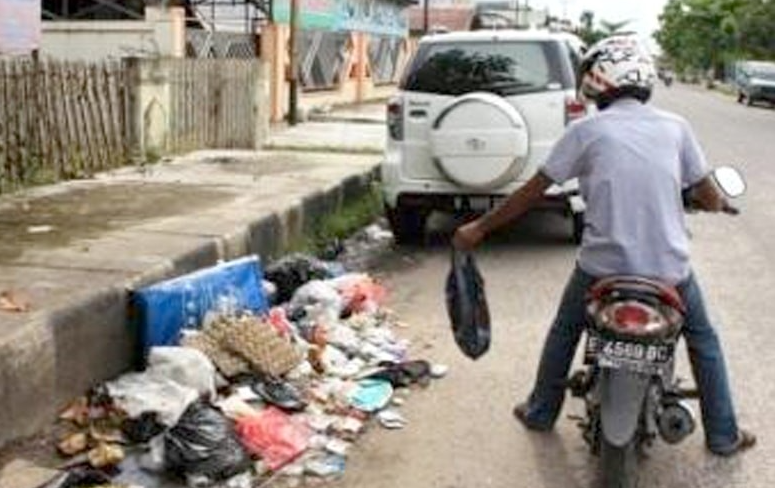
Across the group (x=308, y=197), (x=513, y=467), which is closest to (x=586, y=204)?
(x=513, y=467)

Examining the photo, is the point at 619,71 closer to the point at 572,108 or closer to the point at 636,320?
the point at 636,320

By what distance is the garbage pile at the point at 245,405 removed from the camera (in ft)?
16.7

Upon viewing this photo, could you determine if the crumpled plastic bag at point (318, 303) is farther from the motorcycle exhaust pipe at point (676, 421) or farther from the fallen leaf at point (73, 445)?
the motorcycle exhaust pipe at point (676, 421)

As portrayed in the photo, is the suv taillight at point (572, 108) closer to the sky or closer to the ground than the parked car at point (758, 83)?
closer to the sky

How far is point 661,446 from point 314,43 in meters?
24.8

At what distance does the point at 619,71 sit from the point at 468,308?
1.15 meters

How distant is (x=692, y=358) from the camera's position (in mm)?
5172

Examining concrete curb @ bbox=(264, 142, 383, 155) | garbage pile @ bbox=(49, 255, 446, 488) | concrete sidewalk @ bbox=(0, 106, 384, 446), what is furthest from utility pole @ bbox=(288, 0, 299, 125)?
garbage pile @ bbox=(49, 255, 446, 488)

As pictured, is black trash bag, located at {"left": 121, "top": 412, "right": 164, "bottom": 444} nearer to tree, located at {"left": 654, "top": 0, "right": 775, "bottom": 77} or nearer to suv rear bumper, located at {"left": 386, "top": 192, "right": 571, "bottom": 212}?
suv rear bumper, located at {"left": 386, "top": 192, "right": 571, "bottom": 212}

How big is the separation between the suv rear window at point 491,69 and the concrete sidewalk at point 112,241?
145cm

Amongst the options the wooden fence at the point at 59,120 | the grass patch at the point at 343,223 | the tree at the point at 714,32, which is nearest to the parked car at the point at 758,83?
the tree at the point at 714,32

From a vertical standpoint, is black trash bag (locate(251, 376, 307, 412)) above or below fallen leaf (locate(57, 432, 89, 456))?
above

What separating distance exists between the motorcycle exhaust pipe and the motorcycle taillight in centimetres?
→ 71

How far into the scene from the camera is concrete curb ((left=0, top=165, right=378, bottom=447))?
519cm
